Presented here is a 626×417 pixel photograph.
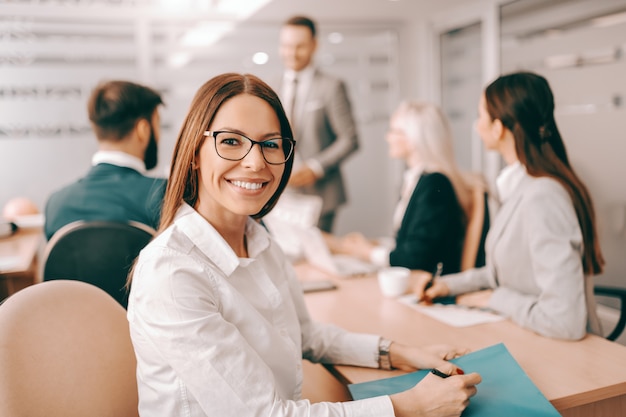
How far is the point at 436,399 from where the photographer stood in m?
1.06

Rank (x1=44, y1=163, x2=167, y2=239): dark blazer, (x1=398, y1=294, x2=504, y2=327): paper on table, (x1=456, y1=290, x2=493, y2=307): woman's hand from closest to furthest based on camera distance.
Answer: (x1=398, y1=294, x2=504, y2=327): paper on table, (x1=456, y1=290, x2=493, y2=307): woman's hand, (x1=44, y1=163, x2=167, y2=239): dark blazer

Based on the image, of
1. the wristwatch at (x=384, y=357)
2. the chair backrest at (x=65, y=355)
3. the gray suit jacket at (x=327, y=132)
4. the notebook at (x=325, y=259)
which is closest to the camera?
the chair backrest at (x=65, y=355)

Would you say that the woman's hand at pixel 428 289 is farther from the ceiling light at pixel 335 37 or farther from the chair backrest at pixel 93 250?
the ceiling light at pixel 335 37

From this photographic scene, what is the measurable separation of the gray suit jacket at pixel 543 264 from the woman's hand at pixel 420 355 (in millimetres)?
294

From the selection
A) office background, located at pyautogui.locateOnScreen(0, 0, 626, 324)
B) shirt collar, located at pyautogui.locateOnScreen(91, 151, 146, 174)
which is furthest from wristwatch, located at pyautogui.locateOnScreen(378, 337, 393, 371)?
office background, located at pyautogui.locateOnScreen(0, 0, 626, 324)

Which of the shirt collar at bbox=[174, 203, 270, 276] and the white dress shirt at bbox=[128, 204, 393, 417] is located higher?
the shirt collar at bbox=[174, 203, 270, 276]

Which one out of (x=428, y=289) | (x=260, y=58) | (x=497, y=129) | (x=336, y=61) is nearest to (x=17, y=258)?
(x=428, y=289)

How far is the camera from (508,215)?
1.70 metres

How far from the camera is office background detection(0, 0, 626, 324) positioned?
3.28 metres

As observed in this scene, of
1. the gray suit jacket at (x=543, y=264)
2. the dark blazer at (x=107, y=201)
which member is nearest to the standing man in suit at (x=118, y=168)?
the dark blazer at (x=107, y=201)

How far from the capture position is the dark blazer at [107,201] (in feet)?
6.27

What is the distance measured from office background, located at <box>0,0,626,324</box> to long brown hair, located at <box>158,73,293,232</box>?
8.21 ft

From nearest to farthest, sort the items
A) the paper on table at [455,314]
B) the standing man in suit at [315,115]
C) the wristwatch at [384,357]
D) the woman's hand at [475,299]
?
the wristwatch at [384,357], the paper on table at [455,314], the woman's hand at [475,299], the standing man in suit at [315,115]

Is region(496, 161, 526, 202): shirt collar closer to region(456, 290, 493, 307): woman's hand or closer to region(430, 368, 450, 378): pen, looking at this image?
region(456, 290, 493, 307): woman's hand
